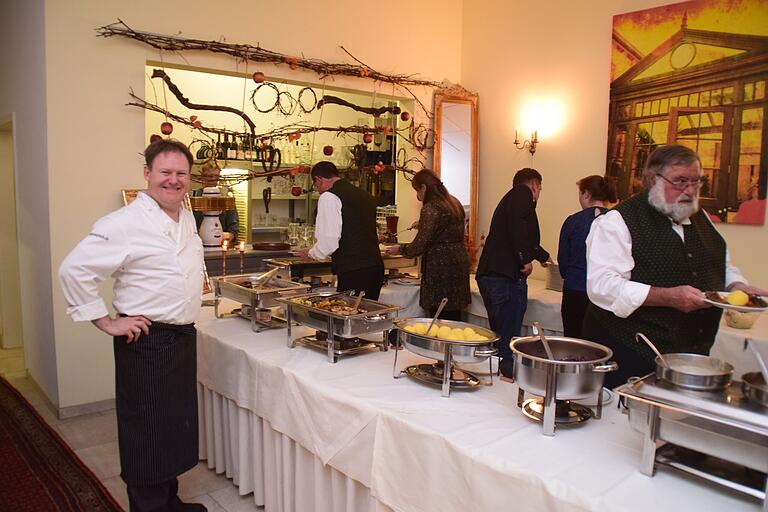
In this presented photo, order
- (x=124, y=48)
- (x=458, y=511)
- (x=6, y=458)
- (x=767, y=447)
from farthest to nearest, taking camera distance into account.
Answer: (x=124, y=48) < (x=6, y=458) < (x=458, y=511) < (x=767, y=447)

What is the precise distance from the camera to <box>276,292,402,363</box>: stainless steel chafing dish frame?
224 cm

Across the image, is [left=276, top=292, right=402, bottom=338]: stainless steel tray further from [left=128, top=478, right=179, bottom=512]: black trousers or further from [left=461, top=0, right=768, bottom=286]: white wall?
[left=461, top=0, right=768, bottom=286]: white wall

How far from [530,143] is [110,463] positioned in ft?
13.1

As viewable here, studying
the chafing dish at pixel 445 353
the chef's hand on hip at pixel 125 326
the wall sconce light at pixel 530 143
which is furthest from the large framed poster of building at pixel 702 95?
the chef's hand on hip at pixel 125 326

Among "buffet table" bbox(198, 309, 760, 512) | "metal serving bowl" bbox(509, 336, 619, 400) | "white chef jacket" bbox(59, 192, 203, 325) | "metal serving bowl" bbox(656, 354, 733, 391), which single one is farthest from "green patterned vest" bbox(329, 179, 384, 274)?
"metal serving bowl" bbox(656, 354, 733, 391)

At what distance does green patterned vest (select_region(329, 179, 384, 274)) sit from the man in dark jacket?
2.51 ft

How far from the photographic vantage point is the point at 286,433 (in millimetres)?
2191

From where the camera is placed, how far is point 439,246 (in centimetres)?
404

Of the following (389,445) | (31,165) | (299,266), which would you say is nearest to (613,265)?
(389,445)

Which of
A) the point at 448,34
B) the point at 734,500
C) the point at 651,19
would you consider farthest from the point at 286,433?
the point at 448,34

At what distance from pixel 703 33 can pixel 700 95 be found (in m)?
0.40

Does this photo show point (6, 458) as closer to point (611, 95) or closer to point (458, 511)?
point (458, 511)

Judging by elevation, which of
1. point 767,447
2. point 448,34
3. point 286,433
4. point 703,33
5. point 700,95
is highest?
point 448,34

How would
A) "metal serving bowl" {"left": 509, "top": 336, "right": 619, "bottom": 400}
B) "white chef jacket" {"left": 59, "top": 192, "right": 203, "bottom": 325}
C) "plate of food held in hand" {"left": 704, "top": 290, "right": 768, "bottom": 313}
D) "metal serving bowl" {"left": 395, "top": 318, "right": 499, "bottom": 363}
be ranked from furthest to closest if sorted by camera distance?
"white chef jacket" {"left": 59, "top": 192, "right": 203, "bottom": 325} < "metal serving bowl" {"left": 395, "top": 318, "right": 499, "bottom": 363} < "plate of food held in hand" {"left": 704, "top": 290, "right": 768, "bottom": 313} < "metal serving bowl" {"left": 509, "top": 336, "right": 619, "bottom": 400}
